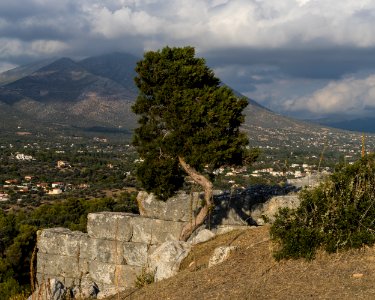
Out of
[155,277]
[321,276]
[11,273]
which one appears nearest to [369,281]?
[321,276]

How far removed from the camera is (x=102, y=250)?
650 inches

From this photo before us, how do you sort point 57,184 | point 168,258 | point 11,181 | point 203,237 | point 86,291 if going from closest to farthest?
point 168,258 → point 86,291 → point 203,237 → point 57,184 → point 11,181

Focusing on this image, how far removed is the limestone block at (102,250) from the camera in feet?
53.3

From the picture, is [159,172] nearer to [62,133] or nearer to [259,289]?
[259,289]

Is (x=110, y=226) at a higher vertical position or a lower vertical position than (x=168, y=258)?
lower

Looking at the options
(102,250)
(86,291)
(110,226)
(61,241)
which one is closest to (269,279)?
(86,291)

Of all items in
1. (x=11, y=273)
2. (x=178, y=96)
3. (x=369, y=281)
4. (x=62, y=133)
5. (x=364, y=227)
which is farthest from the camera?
(x=62, y=133)

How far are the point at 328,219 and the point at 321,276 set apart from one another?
55.7 inches

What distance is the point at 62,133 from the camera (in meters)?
152

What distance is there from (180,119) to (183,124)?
258mm

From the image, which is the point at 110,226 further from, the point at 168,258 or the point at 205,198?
the point at 168,258

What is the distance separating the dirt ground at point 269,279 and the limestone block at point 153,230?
538 cm

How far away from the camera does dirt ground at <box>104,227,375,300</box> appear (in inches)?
299


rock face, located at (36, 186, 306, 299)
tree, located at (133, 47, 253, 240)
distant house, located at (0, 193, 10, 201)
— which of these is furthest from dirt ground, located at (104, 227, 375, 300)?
distant house, located at (0, 193, 10, 201)
